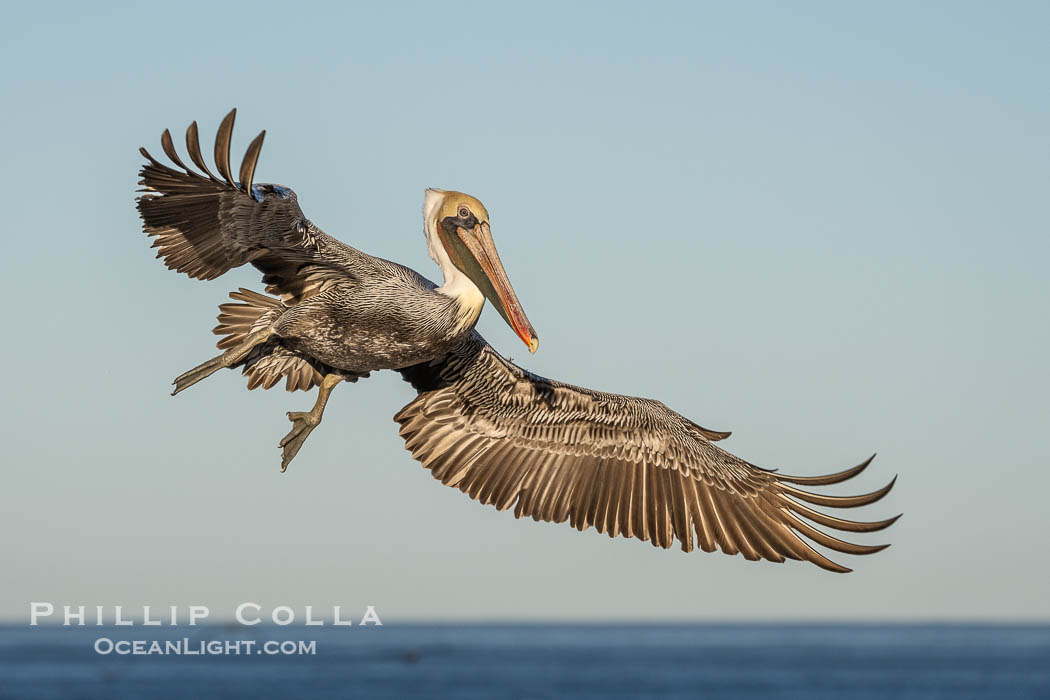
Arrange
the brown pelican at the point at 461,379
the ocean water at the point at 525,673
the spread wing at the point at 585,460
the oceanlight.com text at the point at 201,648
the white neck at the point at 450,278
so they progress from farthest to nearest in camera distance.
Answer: the oceanlight.com text at the point at 201,648
the ocean water at the point at 525,673
the spread wing at the point at 585,460
the white neck at the point at 450,278
the brown pelican at the point at 461,379

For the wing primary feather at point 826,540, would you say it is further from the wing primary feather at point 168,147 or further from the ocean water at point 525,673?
the ocean water at point 525,673

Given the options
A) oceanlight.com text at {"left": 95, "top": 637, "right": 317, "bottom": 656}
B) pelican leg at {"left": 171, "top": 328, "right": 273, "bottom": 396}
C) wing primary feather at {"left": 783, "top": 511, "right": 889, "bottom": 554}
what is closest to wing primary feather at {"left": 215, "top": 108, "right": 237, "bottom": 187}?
pelican leg at {"left": 171, "top": 328, "right": 273, "bottom": 396}

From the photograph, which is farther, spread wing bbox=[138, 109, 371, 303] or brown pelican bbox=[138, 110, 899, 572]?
brown pelican bbox=[138, 110, 899, 572]

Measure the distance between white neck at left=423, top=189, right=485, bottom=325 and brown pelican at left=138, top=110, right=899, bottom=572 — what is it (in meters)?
0.01

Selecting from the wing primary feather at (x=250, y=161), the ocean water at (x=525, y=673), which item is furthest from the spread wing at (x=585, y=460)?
the ocean water at (x=525, y=673)

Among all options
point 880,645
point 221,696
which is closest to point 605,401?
point 221,696

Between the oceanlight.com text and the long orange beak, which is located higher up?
the long orange beak

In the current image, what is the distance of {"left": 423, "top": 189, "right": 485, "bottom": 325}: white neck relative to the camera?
1300 centimetres

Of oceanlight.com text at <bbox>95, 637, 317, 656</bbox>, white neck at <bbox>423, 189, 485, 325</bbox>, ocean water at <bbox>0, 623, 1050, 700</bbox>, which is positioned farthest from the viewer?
oceanlight.com text at <bbox>95, 637, 317, 656</bbox>

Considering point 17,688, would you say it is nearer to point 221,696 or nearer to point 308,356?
point 221,696

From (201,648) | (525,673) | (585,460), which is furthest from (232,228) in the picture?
(201,648)

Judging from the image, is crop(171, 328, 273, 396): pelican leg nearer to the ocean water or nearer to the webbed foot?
the webbed foot

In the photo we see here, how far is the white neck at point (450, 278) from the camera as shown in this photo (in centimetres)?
1300

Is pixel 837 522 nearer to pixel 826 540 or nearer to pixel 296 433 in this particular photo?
pixel 826 540
